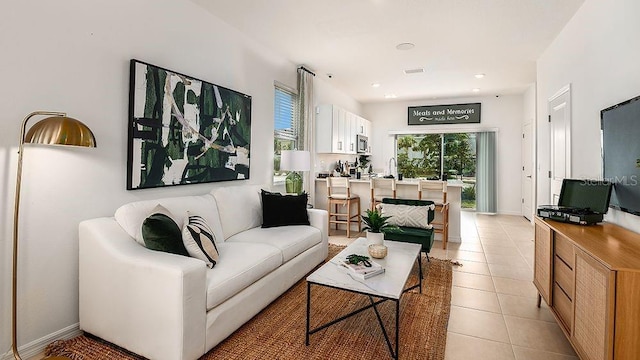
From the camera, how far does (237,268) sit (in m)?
2.27

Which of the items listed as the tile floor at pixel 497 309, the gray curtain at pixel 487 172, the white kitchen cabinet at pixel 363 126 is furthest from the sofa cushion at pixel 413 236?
the gray curtain at pixel 487 172

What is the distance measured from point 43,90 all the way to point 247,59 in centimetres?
229

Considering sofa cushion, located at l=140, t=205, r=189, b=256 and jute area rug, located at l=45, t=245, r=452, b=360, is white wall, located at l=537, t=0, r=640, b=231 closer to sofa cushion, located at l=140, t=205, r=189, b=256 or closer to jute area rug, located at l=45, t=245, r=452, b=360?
jute area rug, located at l=45, t=245, r=452, b=360

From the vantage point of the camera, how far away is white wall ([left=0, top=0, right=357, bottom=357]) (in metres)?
→ 1.90

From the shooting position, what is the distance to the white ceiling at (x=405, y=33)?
317 centimetres

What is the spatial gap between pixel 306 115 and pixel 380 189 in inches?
65.4

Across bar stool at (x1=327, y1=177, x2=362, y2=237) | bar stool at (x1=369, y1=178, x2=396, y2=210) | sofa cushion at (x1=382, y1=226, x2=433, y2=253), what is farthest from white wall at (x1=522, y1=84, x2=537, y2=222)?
sofa cushion at (x1=382, y1=226, x2=433, y2=253)

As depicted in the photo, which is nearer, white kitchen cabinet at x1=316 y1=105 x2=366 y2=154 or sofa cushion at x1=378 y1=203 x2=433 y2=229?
sofa cushion at x1=378 y1=203 x2=433 y2=229

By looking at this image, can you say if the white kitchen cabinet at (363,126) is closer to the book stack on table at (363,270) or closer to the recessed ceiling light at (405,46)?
the recessed ceiling light at (405,46)

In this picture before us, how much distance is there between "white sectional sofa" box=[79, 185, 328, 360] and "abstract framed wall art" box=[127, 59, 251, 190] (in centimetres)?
35

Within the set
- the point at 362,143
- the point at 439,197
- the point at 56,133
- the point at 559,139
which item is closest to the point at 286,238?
the point at 56,133

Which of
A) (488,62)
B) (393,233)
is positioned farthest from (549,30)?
(393,233)

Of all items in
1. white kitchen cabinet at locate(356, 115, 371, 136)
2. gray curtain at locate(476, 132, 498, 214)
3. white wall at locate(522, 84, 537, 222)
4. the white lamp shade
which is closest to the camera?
the white lamp shade

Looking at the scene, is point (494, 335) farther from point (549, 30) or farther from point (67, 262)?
point (549, 30)
